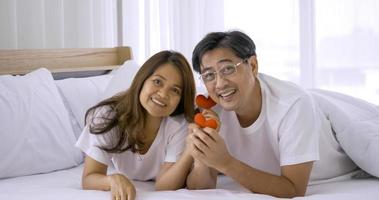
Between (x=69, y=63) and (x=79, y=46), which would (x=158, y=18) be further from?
(x=69, y=63)

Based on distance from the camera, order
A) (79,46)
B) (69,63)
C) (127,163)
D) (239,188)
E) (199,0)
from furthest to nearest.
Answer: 1. (199,0)
2. (79,46)
3. (69,63)
4. (127,163)
5. (239,188)

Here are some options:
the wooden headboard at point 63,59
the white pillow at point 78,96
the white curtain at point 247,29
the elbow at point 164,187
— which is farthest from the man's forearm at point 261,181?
the white curtain at point 247,29

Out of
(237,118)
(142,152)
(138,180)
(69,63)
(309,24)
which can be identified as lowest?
(138,180)

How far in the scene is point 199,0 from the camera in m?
2.84

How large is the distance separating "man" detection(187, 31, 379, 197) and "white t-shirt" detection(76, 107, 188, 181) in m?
0.11

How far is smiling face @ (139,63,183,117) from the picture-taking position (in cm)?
145

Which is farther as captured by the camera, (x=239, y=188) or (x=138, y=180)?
(x=138, y=180)

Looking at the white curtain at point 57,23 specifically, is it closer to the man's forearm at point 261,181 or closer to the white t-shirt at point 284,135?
the white t-shirt at point 284,135

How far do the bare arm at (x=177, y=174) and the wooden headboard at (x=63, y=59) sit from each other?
36.8 inches

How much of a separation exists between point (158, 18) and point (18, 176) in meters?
1.53

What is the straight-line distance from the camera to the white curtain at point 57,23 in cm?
227

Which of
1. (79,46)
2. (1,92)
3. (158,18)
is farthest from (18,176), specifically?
(158,18)

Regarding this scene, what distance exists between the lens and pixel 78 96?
199 cm

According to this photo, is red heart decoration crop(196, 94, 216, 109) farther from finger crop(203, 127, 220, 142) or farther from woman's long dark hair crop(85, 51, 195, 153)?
finger crop(203, 127, 220, 142)
